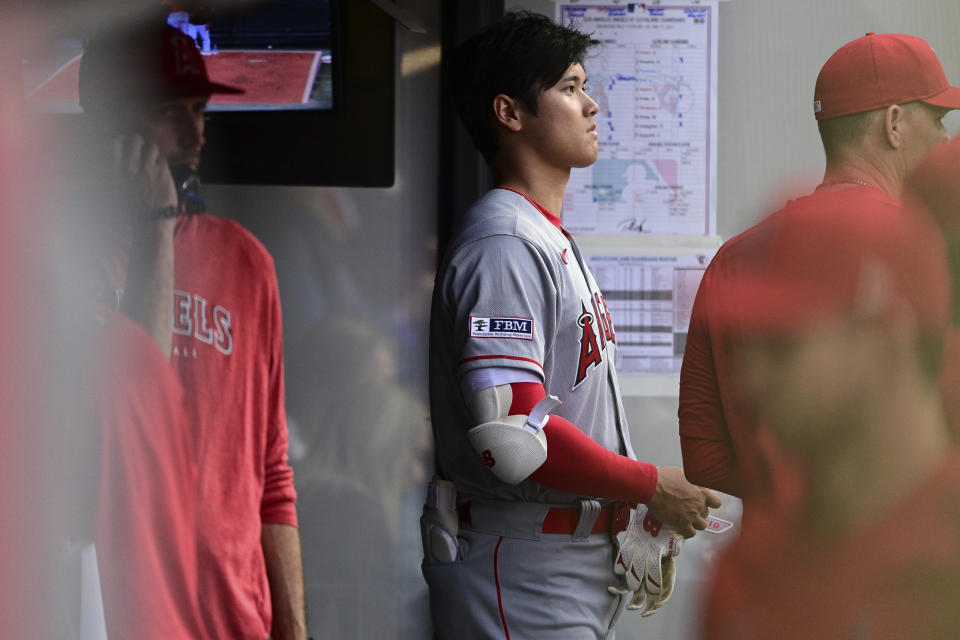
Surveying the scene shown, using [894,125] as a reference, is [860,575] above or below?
below

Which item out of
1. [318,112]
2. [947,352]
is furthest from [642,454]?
[947,352]

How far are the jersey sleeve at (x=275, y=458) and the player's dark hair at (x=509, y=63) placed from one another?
1.61 feet

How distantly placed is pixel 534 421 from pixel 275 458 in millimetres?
324

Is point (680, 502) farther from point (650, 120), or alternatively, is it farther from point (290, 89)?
point (650, 120)

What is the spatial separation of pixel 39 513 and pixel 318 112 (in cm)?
97

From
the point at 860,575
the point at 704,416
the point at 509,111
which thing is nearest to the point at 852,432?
the point at 860,575

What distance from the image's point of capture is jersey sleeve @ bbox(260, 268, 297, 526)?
1.13 metres

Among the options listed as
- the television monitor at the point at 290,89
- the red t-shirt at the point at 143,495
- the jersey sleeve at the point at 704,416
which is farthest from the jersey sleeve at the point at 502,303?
the red t-shirt at the point at 143,495

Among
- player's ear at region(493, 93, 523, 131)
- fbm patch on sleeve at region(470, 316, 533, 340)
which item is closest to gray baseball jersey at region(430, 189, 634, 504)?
fbm patch on sleeve at region(470, 316, 533, 340)

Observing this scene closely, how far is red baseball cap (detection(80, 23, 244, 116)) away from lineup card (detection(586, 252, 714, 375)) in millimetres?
1177

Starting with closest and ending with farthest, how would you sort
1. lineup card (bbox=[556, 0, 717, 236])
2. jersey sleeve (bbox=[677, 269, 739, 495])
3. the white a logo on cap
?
the white a logo on cap → jersey sleeve (bbox=[677, 269, 739, 495]) → lineup card (bbox=[556, 0, 717, 236])

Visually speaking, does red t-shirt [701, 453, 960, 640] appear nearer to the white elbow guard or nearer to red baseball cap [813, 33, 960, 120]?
the white elbow guard

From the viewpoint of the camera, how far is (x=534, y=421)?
125 cm

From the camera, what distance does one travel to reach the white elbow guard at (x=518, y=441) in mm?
1242
